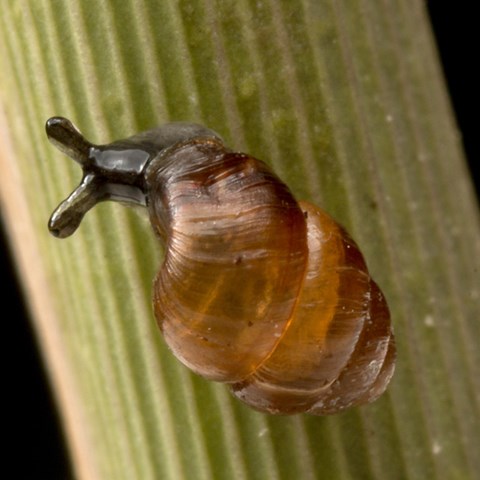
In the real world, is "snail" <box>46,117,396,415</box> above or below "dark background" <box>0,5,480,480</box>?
above

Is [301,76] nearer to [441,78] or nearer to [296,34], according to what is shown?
[296,34]

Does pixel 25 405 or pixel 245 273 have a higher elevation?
pixel 245 273

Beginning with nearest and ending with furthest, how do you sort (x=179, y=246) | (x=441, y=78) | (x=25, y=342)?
(x=179, y=246)
(x=441, y=78)
(x=25, y=342)

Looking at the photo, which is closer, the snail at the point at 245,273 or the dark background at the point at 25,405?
the snail at the point at 245,273

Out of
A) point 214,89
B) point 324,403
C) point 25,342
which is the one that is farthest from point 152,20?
point 25,342

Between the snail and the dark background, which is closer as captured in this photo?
the snail

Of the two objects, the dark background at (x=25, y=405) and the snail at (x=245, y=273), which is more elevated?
the snail at (x=245, y=273)

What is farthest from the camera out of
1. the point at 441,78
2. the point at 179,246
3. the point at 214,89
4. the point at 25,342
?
the point at 25,342

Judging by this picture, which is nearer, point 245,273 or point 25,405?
point 245,273
